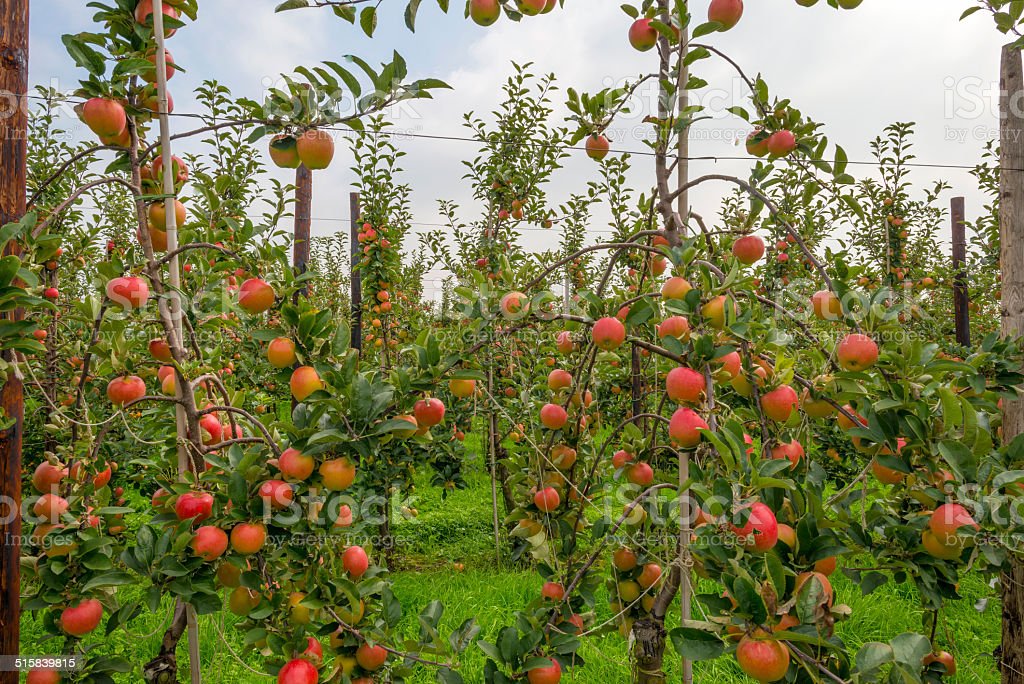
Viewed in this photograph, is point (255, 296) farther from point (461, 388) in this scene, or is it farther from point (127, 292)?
point (461, 388)

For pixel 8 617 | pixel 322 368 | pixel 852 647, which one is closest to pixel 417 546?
pixel 852 647

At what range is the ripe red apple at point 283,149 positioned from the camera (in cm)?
126

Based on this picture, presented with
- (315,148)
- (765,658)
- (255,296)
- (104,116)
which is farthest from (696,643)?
(104,116)

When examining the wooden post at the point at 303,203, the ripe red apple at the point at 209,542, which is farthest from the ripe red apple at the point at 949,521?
the wooden post at the point at 303,203

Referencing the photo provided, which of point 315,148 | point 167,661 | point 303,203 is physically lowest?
point 167,661

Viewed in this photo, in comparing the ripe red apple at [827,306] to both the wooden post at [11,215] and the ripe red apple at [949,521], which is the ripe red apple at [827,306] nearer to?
the ripe red apple at [949,521]

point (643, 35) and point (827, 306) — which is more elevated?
point (643, 35)

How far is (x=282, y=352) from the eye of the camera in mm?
1236

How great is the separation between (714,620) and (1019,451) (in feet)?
2.41

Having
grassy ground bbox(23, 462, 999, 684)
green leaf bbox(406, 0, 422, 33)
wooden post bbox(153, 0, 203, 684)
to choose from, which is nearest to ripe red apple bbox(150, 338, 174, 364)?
wooden post bbox(153, 0, 203, 684)

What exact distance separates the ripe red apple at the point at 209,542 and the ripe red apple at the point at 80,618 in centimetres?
35

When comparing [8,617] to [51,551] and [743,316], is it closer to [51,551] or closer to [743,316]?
[51,551]

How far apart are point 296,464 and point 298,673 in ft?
1.41

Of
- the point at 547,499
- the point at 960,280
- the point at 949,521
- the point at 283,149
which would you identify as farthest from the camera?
the point at 960,280
